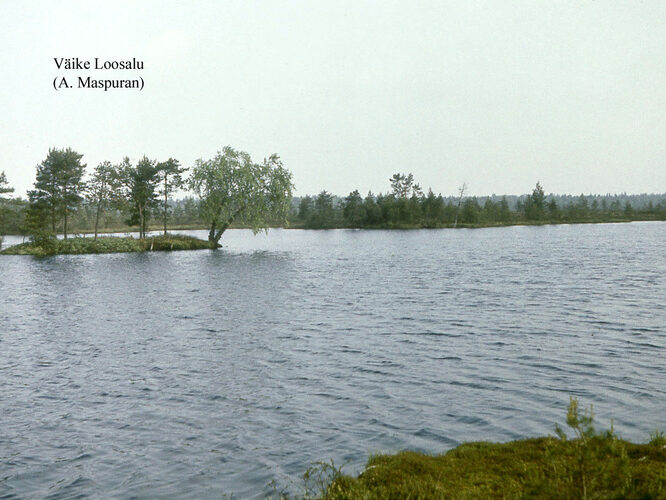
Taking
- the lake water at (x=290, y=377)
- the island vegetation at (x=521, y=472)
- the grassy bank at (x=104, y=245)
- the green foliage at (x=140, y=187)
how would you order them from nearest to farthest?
the island vegetation at (x=521, y=472)
the lake water at (x=290, y=377)
the grassy bank at (x=104, y=245)
the green foliage at (x=140, y=187)

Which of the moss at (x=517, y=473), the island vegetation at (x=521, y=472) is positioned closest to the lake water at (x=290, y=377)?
the island vegetation at (x=521, y=472)

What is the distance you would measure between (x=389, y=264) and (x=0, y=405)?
4512 centimetres

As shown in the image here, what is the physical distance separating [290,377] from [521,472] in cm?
943

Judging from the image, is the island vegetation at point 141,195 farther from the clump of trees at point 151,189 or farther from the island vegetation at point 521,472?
the island vegetation at point 521,472

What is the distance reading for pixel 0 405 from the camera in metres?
14.0

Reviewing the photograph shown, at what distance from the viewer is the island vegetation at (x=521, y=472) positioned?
Answer: 6125 millimetres

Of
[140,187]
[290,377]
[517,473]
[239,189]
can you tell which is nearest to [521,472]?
[517,473]

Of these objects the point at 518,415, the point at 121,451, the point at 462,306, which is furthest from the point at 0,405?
the point at 462,306

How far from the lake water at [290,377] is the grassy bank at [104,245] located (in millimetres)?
45592

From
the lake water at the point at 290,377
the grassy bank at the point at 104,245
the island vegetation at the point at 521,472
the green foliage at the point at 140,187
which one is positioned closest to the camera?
the island vegetation at the point at 521,472

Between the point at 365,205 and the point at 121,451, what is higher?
the point at 365,205

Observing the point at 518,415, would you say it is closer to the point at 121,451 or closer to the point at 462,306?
the point at 121,451

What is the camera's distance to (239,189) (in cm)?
8038

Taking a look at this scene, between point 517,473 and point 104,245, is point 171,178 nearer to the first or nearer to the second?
point 104,245
